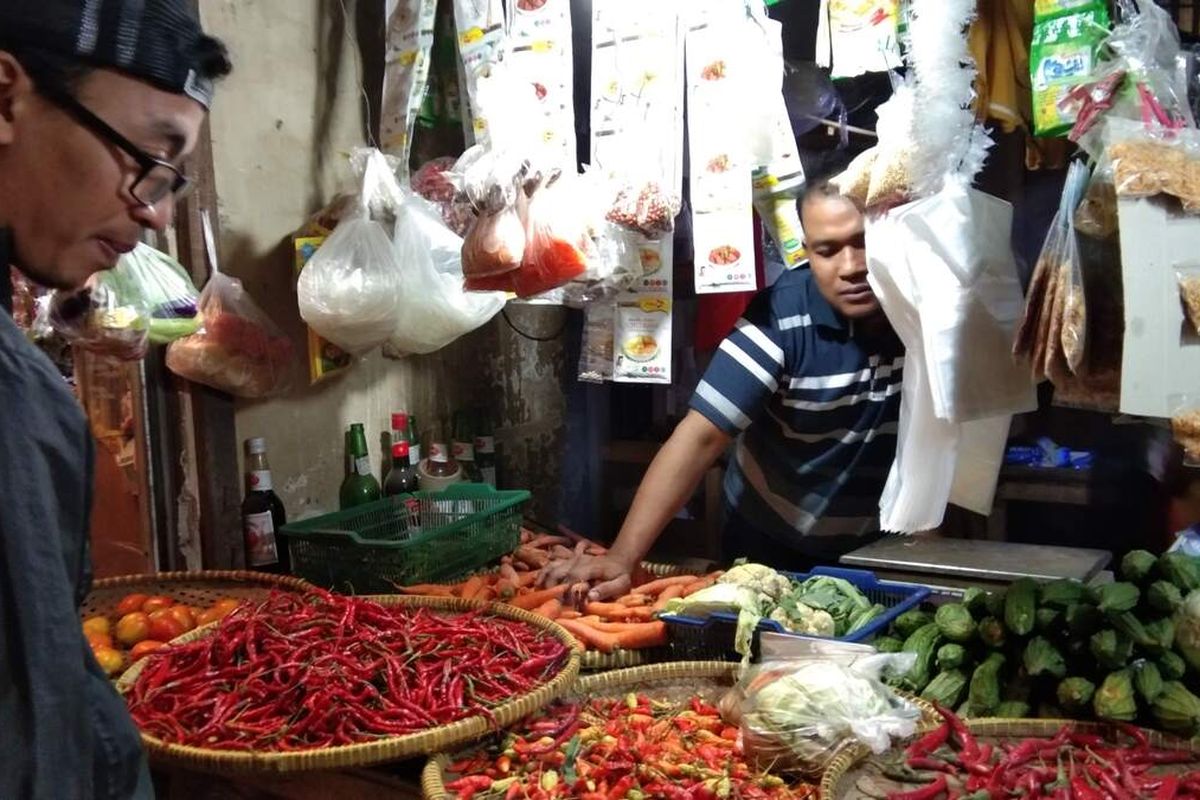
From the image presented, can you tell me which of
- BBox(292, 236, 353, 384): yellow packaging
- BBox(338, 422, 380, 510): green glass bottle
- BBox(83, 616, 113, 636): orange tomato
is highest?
BBox(292, 236, 353, 384): yellow packaging

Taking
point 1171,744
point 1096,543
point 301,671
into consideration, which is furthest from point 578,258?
point 1096,543

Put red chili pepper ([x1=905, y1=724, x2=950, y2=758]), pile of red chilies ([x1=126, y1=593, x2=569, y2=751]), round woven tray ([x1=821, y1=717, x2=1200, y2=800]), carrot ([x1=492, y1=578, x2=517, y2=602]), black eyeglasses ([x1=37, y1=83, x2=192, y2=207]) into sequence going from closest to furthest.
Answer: black eyeglasses ([x1=37, y1=83, x2=192, y2=207])
round woven tray ([x1=821, y1=717, x2=1200, y2=800])
red chili pepper ([x1=905, y1=724, x2=950, y2=758])
pile of red chilies ([x1=126, y1=593, x2=569, y2=751])
carrot ([x1=492, y1=578, x2=517, y2=602])

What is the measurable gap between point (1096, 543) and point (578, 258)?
11.7 feet

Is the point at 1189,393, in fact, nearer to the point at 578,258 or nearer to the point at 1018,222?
the point at 578,258

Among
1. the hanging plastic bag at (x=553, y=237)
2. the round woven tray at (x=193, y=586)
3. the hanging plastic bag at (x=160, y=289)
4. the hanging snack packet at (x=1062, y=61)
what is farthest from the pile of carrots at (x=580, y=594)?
the hanging snack packet at (x=1062, y=61)

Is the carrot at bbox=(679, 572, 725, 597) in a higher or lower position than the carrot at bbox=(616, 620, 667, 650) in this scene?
higher

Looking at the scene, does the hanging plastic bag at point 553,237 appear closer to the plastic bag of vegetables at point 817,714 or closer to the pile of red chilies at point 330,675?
the pile of red chilies at point 330,675

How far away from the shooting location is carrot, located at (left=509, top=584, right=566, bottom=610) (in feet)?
8.67

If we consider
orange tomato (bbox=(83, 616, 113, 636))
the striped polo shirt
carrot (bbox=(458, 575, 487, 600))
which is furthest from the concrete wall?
the striped polo shirt

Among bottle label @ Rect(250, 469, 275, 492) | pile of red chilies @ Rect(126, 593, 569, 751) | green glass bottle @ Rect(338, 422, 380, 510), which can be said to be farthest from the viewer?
green glass bottle @ Rect(338, 422, 380, 510)

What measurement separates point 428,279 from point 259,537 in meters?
1.03

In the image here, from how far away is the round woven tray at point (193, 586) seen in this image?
272cm

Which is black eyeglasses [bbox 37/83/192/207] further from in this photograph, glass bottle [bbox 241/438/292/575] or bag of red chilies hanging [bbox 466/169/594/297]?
glass bottle [bbox 241/438/292/575]

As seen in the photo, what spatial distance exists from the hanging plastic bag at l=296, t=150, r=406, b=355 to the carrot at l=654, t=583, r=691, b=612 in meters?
1.22
